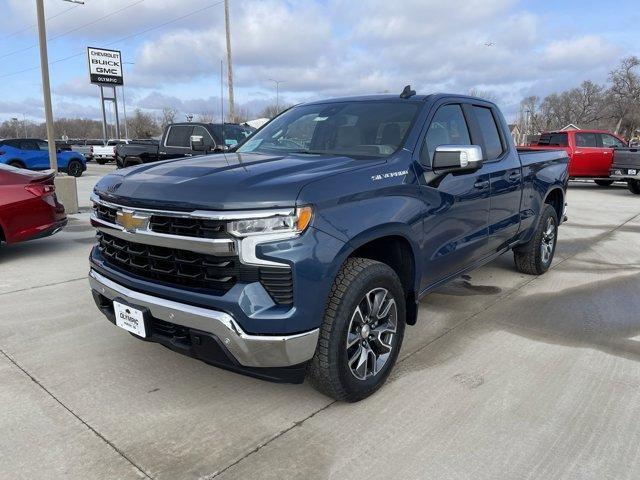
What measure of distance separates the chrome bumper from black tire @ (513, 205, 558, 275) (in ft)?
13.2

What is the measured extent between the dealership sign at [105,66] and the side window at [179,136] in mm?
43028

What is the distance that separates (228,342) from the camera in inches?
102

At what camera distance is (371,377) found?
3.22 m

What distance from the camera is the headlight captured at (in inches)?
102

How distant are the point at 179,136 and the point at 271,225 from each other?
1194cm

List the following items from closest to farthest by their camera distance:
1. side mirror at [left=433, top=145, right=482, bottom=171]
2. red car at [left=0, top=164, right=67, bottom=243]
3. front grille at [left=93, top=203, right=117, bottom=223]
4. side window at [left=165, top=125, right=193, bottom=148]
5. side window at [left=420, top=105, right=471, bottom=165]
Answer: front grille at [left=93, top=203, right=117, bottom=223] < side mirror at [left=433, top=145, right=482, bottom=171] < side window at [left=420, top=105, right=471, bottom=165] < red car at [left=0, top=164, right=67, bottom=243] < side window at [left=165, top=125, right=193, bottom=148]

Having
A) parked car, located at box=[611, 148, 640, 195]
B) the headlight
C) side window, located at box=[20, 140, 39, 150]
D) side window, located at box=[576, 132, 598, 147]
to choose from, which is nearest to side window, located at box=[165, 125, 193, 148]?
side window, located at box=[20, 140, 39, 150]

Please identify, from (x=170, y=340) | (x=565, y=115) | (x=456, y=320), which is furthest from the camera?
(x=565, y=115)

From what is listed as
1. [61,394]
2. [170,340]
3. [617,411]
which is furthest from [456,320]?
[61,394]

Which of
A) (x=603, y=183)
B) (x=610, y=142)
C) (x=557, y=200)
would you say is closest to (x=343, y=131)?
(x=557, y=200)

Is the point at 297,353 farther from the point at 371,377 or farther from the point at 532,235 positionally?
the point at 532,235

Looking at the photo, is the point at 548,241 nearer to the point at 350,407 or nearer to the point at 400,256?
the point at 400,256

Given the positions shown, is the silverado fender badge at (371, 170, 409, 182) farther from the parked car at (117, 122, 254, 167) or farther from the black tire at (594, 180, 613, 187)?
the black tire at (594, 180, 613, 187)

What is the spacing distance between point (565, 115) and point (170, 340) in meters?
113
